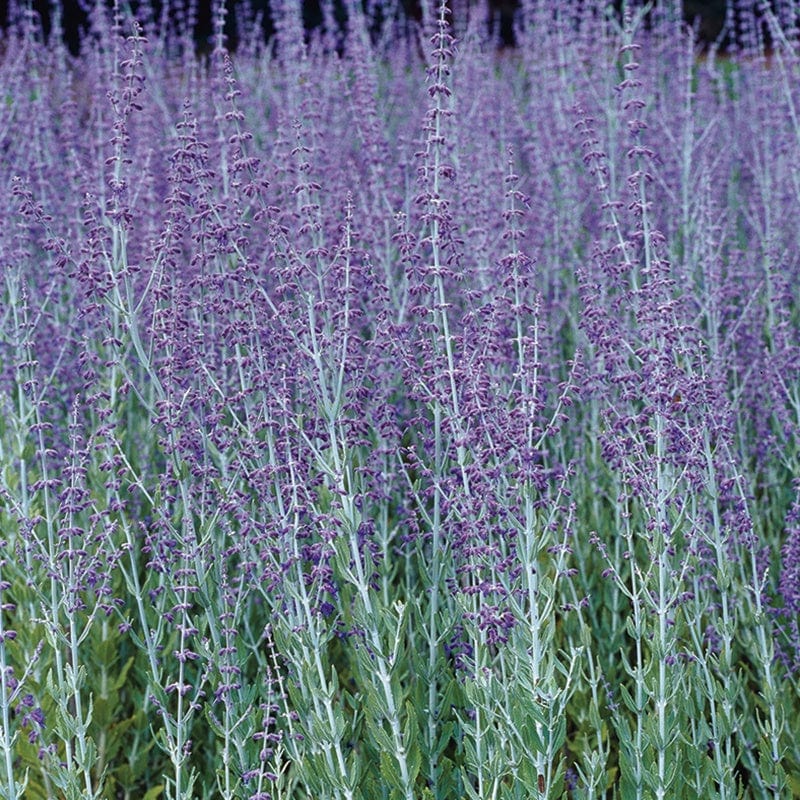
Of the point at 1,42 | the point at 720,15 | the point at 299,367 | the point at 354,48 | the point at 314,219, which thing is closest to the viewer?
the point at 299,367

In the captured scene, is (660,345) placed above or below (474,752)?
above

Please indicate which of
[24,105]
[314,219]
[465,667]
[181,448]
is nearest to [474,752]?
[465,667]

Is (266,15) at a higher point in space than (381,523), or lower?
higher

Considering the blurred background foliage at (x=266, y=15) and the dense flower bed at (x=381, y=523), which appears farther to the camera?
the blurred background foliage at (x=266, y=15)

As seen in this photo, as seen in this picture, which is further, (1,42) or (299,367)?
(1,42)

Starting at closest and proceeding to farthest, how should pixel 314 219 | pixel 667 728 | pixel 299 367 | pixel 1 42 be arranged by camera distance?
pixel 667 728
pixel 299 367
pixel 314 219
pixel 1 42

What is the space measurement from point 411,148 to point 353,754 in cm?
361

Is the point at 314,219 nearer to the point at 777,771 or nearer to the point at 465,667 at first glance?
the point at 465,667

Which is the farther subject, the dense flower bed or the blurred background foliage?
the blurred background foliage

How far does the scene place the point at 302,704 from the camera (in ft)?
9.80

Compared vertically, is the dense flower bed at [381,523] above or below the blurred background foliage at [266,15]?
below

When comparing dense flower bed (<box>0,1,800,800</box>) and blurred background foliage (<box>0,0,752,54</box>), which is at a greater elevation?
blurred background foliage (<box>0,0,752,54</box>)

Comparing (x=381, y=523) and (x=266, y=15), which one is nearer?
(x=381, y=523)

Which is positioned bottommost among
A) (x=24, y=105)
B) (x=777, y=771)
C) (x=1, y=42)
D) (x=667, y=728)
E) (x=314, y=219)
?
(x=777, y=771)
